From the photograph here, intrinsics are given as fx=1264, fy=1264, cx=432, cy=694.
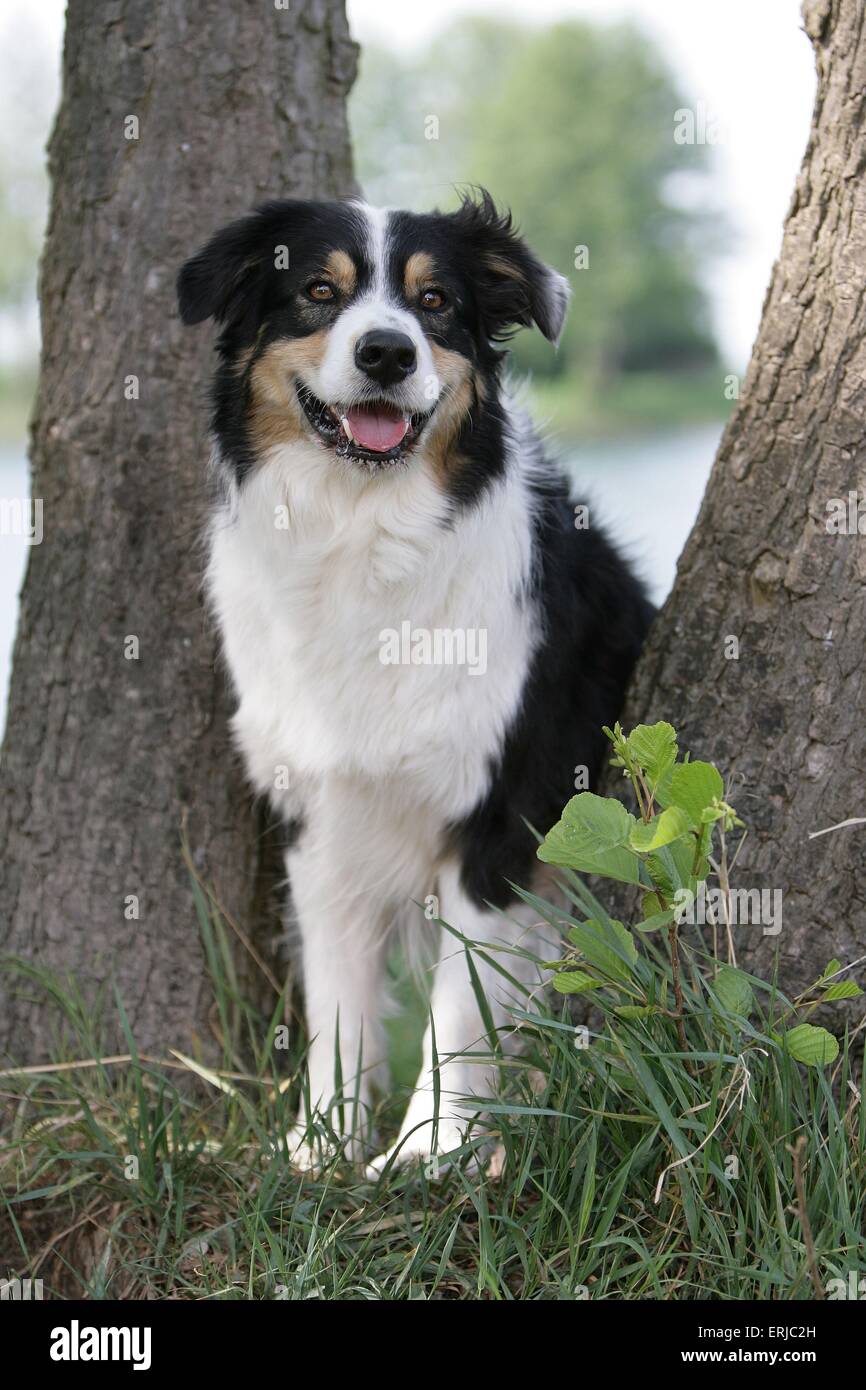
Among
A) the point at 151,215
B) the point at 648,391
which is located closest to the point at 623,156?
the point at 648,391

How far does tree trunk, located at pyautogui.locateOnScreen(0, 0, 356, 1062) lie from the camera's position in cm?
367

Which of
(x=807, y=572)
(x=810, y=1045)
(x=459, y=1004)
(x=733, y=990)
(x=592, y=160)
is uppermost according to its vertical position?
(x=592, y=160)

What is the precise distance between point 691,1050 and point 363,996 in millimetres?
1441

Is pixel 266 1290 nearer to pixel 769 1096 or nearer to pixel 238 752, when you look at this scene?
pixel 769 1096

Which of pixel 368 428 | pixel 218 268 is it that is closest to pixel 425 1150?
pixel 368 428

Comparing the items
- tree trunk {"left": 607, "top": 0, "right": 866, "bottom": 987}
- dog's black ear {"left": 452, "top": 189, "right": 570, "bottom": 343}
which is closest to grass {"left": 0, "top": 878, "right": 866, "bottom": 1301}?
tree trunk {"left": 607, "top": 0, "right": 866, "bottom": 987}

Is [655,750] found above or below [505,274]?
below

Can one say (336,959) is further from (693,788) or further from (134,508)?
(693,788)

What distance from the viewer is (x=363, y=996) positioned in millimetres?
3773

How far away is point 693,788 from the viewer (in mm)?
2340

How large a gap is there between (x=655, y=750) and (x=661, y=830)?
0.17m

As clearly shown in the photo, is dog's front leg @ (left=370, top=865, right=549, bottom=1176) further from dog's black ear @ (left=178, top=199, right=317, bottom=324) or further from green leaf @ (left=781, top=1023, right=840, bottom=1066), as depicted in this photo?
dog's black ear @ (left=178, top=199, right=317, bottom=324)

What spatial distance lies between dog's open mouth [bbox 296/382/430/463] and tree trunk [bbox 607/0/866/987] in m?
0.81

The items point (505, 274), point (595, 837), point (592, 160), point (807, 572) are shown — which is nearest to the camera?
point (595, 837)
